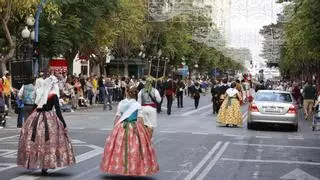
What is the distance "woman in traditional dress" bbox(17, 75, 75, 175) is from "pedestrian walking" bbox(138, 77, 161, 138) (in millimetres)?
2220

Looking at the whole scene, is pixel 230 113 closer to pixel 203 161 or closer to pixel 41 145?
pixel 203 161

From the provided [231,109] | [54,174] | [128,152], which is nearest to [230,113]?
[231,109]

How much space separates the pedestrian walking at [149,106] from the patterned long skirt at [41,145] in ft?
7.61

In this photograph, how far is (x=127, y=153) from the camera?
1050cm

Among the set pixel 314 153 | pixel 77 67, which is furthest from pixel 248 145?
pixel 77 67

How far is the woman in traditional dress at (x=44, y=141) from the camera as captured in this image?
1076 centimetres

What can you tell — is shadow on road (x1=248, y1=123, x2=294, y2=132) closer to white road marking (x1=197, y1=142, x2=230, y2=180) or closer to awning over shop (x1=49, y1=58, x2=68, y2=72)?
white road marking (x1=197, y1=142, x2=230, y2=180)

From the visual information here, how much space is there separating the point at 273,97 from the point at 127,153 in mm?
13882

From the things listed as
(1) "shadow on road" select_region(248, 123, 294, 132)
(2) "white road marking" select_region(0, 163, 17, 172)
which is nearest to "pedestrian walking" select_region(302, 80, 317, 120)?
(1) "shadow on road" select_region(248, 123, 294, 132)

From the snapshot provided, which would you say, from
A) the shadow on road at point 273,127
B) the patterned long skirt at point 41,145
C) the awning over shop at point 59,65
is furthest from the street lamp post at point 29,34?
the patterned long skirt at point 41,145

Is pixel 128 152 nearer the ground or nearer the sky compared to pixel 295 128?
nearer the sky

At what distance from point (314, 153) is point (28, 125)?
8.02 meters

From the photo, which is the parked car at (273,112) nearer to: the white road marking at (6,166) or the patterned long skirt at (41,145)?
the white road marking at (6,166)

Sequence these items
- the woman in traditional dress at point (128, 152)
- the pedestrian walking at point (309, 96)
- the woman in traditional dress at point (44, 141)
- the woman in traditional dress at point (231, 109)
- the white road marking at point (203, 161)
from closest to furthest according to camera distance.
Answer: the woman in traditional dress at point (128, 152)
the woman in traditional dress at point (44, 141)
the white road marking at point (203, 161)
the woman in traditional dress at point (231, 109)
the pedestrian walking at point (309, 96)
